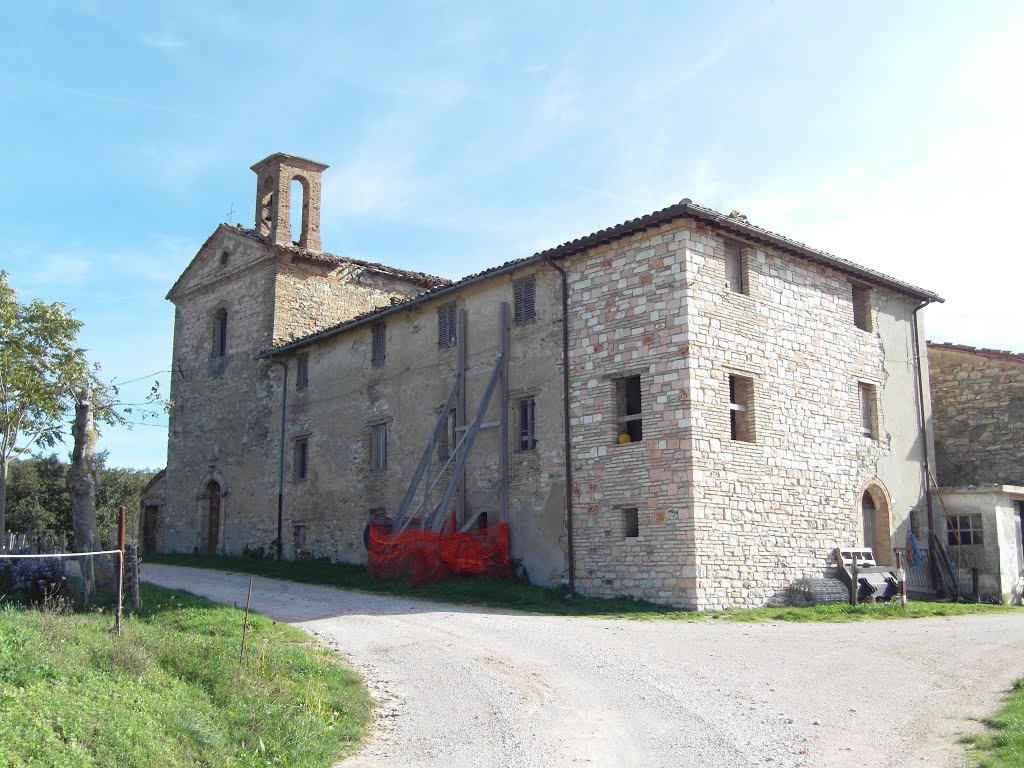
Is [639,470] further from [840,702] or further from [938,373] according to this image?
[938,373]

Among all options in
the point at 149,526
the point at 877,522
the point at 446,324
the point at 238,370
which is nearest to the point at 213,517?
the point at 238,370

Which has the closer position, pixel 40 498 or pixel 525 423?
pixel 525 423

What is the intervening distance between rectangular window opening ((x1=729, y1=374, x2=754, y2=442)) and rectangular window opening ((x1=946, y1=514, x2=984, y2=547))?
6.77 m

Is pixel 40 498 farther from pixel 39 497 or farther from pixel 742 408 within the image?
pixel 742 408

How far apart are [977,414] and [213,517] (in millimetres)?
21906

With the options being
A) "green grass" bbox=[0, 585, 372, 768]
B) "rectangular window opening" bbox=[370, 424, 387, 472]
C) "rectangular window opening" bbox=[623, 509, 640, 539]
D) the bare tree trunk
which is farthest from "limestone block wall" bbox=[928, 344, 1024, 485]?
the bare tree trunk

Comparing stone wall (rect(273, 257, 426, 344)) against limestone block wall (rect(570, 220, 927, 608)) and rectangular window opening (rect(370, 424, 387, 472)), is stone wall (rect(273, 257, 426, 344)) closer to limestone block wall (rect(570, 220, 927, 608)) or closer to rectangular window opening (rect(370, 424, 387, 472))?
rectangular window opening (rect(370, 424, 387, 472))

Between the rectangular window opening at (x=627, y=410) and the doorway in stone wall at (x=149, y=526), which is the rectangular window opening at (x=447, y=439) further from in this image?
the doorway in stone wall at (x=149, y=526)

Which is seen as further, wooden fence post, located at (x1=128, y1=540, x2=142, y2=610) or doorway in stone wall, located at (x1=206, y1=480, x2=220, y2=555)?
doorway in stone wall, located at (x1=206, y1=480, x2=220, y2=555)

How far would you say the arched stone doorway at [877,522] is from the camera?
2050cm

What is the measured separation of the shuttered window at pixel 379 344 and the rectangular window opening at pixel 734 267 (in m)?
9.33

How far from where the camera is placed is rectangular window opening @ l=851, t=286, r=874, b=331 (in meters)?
21.5

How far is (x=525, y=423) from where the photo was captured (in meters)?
19.9

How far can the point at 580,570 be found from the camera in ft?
59.1
